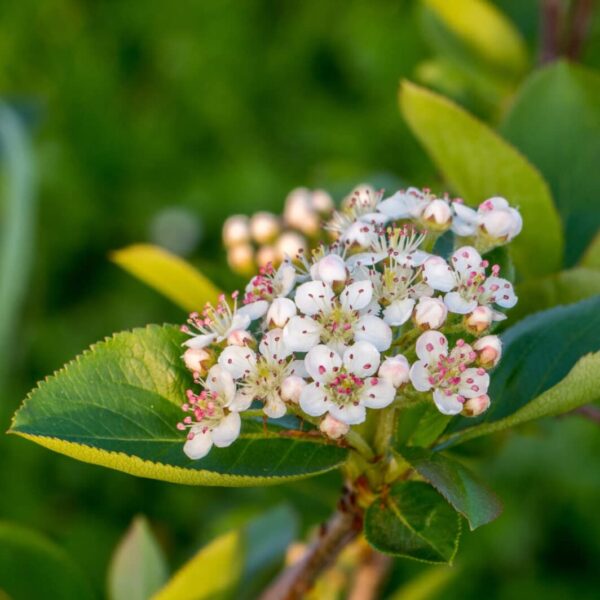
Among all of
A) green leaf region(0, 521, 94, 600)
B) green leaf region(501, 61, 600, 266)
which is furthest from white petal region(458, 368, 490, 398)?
green leaf region(0, 521, 94, 600)

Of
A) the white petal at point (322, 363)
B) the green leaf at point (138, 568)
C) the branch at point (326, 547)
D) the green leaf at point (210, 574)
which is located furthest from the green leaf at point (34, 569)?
the white petal at point (322, 363)

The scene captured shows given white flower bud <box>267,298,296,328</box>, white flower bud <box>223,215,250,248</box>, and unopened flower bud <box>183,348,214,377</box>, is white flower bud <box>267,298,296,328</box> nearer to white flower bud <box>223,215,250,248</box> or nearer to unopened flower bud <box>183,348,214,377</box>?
unopened flower bud <box>183,348,214,377</box>

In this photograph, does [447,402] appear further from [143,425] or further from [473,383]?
[143,425]

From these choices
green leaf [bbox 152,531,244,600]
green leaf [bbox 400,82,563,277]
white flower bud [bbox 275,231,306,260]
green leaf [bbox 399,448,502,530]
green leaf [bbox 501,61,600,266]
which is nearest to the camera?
green leaf [bbox 399,448,502,530]

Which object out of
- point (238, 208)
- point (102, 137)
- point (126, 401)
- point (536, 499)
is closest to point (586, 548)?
point (536, 499)

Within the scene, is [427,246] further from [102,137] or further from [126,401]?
[102,137]

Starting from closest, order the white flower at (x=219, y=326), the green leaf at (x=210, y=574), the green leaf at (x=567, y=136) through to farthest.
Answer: the white flower at (x=219, y=326) → the green leaf at (x=210, y=574) → the green leaf at (x=567, y=136)

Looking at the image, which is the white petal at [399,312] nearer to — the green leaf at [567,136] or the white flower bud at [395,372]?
the white flower bud at [395,372]
